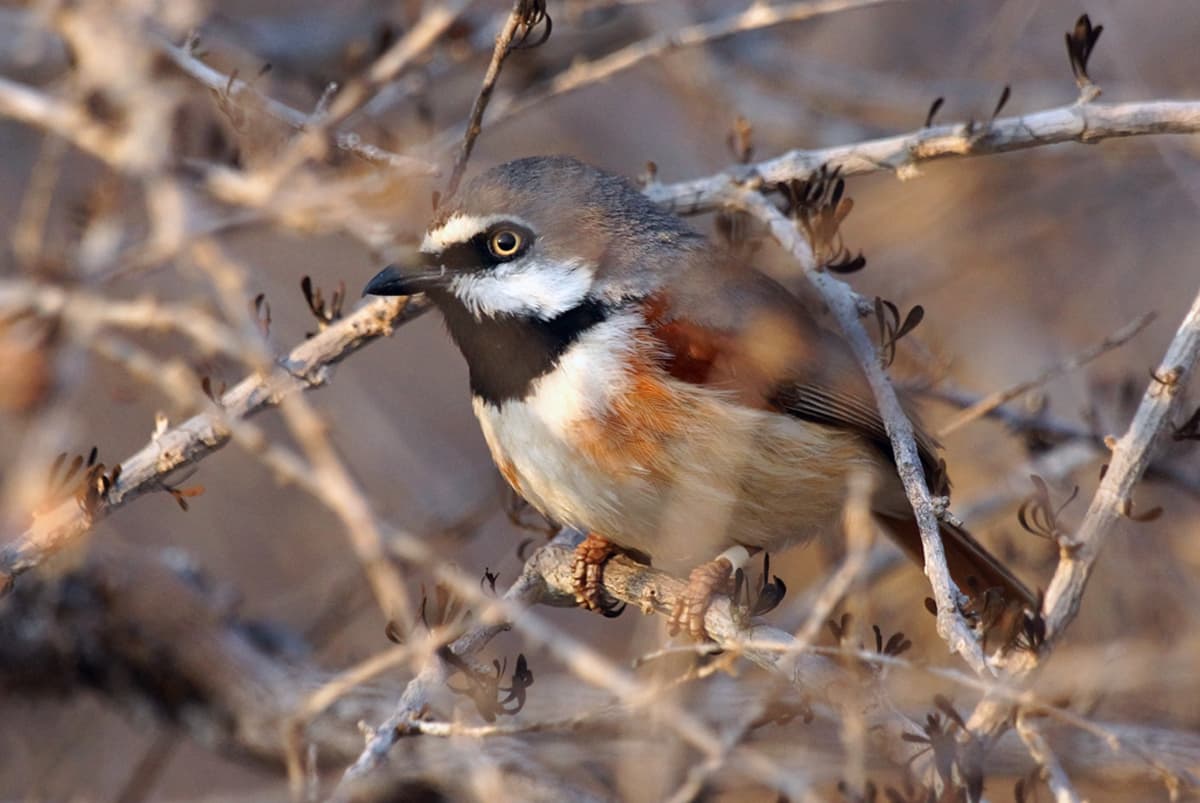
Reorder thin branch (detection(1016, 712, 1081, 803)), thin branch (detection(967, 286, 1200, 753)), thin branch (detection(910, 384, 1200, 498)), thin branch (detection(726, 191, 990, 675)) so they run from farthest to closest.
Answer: thin branch (detection(910, 384, 1200, 498)) < thin branch (detection(967, 286, 1200, 753)) < thin branch (detection(726, 191, 990, 675)) < thin branch (detection(1016, 712, 1081, 803))

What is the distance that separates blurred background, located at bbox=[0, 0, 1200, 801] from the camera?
5461mm

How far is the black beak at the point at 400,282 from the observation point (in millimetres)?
4344

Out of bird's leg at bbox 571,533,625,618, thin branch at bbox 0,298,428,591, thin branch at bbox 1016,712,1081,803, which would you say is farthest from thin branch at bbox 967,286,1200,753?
thin branch at bbox 0,298,428,591

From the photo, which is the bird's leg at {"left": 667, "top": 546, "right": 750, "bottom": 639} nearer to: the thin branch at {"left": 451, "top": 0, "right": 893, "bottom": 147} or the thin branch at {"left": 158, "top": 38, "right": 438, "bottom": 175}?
the thin branch at {"left": 158, "top": 38, "right": 438, "bottom": 175}

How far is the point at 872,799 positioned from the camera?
3230 millimetres

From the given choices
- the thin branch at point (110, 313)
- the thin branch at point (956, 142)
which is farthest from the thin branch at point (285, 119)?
the thin branch at point (956, 142)

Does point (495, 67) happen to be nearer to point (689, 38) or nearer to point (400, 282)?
point (400, 282)

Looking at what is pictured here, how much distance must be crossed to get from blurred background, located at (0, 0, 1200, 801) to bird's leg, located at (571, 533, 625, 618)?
0.60 meters

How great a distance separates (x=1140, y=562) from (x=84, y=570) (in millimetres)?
4944

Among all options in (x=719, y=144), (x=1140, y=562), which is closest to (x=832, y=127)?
(x=719, y=144)

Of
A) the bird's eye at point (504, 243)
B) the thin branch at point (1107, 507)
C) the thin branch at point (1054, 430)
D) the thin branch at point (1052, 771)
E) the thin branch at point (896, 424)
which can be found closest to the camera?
the thin branch at point (1052, 771)

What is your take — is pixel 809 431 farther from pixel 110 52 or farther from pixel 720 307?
pixel 110 52

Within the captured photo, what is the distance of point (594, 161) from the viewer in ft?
28.7

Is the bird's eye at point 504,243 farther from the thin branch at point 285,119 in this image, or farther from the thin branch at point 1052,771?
the thin branch at point 1052,771
